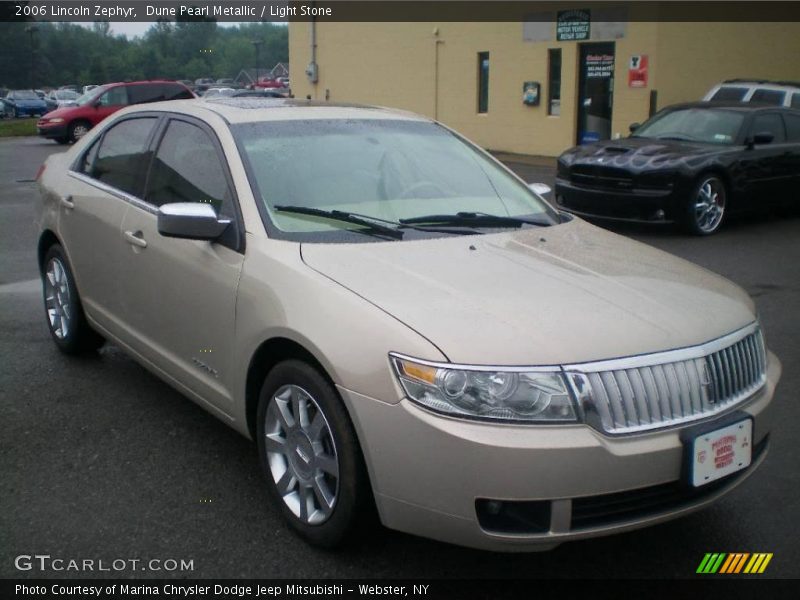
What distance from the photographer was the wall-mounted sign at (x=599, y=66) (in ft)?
64.2

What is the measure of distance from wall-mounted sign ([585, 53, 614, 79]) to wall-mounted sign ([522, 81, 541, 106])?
1.38 m

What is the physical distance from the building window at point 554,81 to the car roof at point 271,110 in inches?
654

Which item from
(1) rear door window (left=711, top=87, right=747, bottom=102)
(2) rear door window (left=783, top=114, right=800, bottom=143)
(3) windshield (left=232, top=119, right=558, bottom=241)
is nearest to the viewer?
(3) windshield (left=232, top=119, right=558, bottom=241)

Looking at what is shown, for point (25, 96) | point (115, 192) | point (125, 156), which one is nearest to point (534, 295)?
point (115, 192)

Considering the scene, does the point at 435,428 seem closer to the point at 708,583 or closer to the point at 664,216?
the point at 708,583

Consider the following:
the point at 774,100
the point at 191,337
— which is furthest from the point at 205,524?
the point at 774,100

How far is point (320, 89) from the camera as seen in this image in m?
29.8

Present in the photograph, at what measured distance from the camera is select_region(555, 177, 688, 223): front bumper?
33.9ft

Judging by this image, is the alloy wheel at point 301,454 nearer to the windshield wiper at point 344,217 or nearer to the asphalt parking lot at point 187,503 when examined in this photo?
the asphalt parking lot at point 187,503

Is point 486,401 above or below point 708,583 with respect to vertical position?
above

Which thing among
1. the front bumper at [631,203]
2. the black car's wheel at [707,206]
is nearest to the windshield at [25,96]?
the front bumper at [631,203]

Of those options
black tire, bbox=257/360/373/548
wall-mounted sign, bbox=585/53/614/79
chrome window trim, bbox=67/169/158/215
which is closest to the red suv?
wall-mounted sign, bbox=585/53/614/79

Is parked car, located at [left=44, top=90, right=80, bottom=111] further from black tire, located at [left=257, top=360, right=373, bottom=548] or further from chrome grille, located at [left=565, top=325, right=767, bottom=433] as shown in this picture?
chrome grille, located at [left=565, top=325, right=767, bottom=433]

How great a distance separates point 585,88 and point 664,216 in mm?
10556
